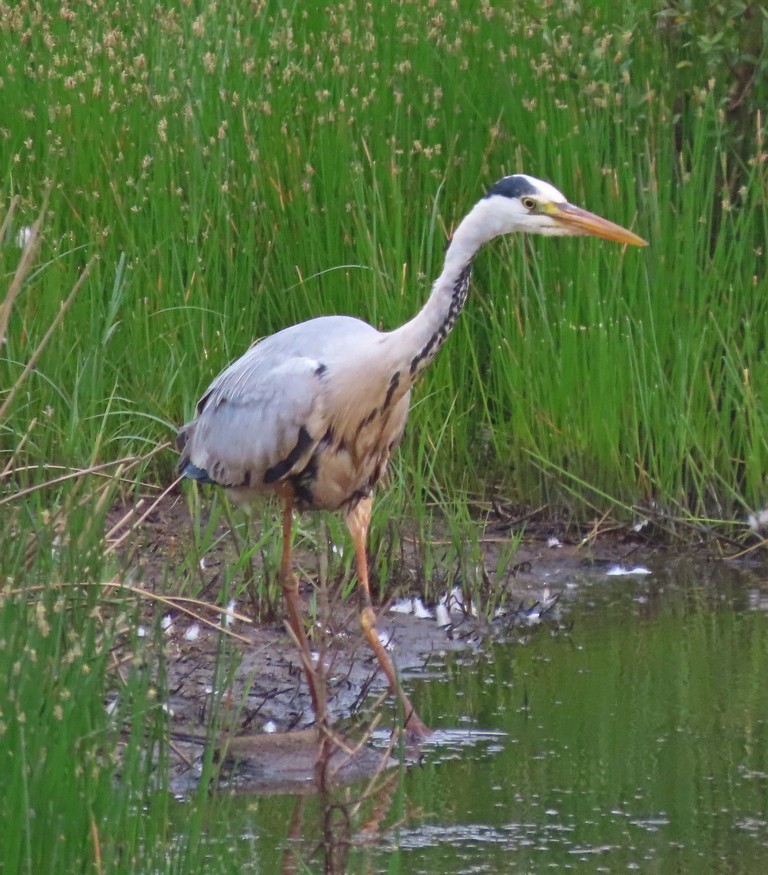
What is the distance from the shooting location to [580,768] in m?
4.48

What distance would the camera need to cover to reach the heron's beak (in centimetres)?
493

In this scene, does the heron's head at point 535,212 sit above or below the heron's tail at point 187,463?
above

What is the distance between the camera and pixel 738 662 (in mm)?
5281

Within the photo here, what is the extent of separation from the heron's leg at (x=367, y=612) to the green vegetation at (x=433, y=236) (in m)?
0.40

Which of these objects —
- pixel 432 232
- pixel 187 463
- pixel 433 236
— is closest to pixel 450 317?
pixel 187 463

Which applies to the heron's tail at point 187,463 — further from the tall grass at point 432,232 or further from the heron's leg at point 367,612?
the heron's leg at point 367,612

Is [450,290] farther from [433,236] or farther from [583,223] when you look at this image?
[433,236]

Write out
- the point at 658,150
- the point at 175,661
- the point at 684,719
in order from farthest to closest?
the point at 658,150 → the point at 175,661 → the point at 684,719

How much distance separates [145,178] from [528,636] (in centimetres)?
248

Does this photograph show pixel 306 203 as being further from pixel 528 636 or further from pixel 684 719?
pixel 684 719

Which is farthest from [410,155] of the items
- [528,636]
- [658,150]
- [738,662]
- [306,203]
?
[738,662]

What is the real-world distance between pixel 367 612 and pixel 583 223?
4.37 feet

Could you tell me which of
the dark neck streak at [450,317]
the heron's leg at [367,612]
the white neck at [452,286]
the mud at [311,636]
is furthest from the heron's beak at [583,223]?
the mud at [311,636]

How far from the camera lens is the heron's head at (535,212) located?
4887mm
